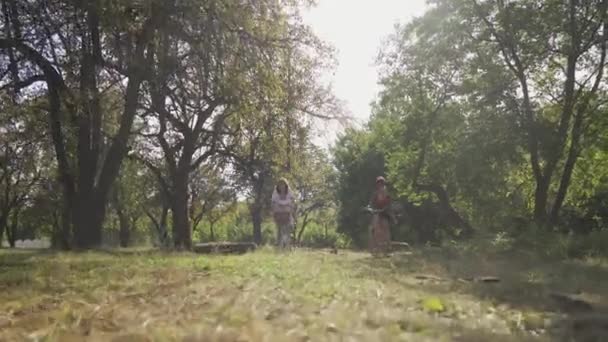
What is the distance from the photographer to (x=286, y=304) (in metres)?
5.21

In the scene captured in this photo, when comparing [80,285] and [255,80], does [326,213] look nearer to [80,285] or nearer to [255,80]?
[255,80]

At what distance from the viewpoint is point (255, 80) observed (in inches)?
450

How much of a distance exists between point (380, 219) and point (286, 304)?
8.90 m

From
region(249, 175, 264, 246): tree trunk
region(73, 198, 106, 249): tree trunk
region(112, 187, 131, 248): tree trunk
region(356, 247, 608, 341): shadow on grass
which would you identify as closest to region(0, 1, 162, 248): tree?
region(73, 198, 106, 249): tree trunk

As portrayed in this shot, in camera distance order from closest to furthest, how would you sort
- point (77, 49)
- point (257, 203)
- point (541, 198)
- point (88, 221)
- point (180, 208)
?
point (77, 49) → point (88, 221) → point (541, 198) → point (180, 208) → point (257, 203)

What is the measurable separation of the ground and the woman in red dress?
4868 millimetres

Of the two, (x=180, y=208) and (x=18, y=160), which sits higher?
(x=18, y=160)

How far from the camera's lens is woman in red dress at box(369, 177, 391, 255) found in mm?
13711

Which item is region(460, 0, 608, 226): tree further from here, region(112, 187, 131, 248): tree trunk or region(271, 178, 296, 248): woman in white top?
region(112, 187, 131, 248): tree trunk

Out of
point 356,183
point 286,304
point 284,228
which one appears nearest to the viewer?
point 286,304

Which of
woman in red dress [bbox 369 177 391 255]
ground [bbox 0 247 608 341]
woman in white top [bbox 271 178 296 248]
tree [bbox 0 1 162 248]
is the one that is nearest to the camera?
ground [bbox 0 247 608 341]

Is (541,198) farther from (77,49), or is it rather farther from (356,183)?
(356,183)

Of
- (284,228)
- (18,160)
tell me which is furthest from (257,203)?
(284,228)

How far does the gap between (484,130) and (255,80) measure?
9.06 metres
